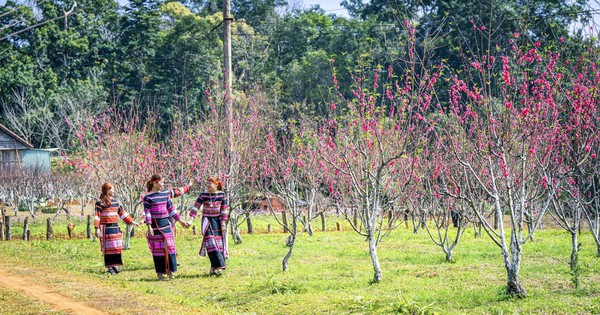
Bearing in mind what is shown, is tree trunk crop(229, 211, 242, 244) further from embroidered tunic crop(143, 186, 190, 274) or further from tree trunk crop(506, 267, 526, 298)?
tree trunk crop(506, 267, 526, 298)

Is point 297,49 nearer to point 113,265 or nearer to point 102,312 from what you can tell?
point 113,265

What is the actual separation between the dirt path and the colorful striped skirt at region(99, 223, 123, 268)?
144cm

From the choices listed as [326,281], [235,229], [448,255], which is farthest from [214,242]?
[235,229]

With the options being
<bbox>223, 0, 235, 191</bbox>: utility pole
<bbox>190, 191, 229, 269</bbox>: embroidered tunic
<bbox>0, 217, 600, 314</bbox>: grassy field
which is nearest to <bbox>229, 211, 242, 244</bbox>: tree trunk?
<bbox>0, 217, 600, 314</bbox>: grassy field

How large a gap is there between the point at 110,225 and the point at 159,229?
Answer: 160cm

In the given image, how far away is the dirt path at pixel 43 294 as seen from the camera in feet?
30.2

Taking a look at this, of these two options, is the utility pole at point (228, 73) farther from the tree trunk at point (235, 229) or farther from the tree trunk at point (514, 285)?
the tree trunk at point (514, 285)

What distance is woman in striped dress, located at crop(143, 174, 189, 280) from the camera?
12.0 m

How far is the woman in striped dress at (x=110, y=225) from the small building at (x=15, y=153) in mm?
29339

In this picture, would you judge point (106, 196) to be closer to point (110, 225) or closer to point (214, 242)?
point (110, 225)

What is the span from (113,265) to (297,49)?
44.0m

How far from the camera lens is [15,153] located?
4134 cm

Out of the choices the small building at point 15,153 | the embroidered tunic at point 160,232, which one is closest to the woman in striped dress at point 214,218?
the embroidered tunic at point 160,232

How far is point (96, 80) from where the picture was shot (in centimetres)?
4894
